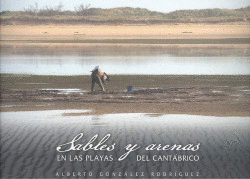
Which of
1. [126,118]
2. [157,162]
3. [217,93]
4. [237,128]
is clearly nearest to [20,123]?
[126,118]

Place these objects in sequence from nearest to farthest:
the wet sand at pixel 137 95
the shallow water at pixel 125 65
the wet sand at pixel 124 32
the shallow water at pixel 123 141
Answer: the shallow water at pixel 123 141
the wet sand at pixel 137 95
the shallow water at pixel 125 65
the wet sand at pixel 124 32

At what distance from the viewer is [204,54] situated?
36.3 m

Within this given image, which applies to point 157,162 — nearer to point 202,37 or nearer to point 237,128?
point 237,128

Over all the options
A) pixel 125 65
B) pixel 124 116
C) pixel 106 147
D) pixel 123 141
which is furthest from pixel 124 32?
pixel 106 147

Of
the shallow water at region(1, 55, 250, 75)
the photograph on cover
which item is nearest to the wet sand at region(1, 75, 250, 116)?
the photograph on cover

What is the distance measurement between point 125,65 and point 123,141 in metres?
17.8

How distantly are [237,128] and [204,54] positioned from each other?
24.7m

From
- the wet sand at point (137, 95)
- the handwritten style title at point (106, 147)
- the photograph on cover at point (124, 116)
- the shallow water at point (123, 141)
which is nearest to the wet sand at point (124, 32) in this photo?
the photograph on cover at point (124, 116)

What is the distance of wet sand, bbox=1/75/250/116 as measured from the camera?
14.6 meters

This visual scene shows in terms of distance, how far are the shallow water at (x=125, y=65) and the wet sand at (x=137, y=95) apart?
7.10 feet

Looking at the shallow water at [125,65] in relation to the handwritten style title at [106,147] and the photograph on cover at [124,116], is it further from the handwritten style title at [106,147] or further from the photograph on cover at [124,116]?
the handwritten style title at [106,147]

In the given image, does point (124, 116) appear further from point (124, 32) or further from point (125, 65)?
point (124, 32)

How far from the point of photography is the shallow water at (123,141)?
29.2 ft

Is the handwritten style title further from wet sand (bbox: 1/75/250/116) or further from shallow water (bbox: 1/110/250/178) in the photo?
wet sand (bbox: 1/75/250/116)
